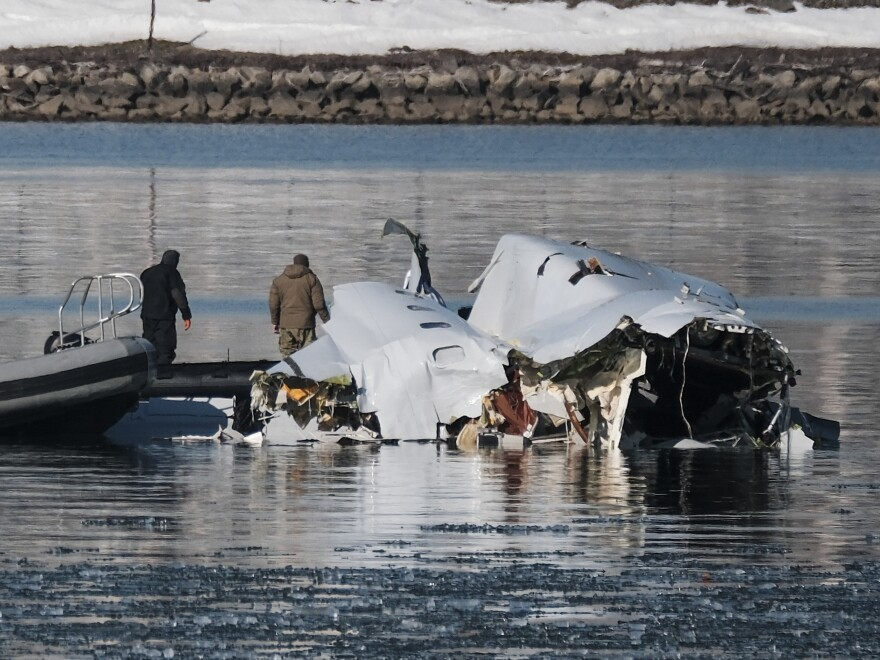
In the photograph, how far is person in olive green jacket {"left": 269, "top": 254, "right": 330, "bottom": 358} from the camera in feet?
65.5

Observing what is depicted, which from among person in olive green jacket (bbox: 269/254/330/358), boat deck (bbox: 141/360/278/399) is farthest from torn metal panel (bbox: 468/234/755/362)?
boat deck (bbox: 141/360/278/399)

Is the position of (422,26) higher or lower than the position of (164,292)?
higher

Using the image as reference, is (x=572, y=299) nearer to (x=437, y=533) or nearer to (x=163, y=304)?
(x=163, y=304)

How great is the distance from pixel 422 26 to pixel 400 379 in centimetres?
7867

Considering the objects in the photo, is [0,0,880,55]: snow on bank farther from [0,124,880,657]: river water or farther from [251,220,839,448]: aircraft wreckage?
[251,220,839,448]: aircraft wreckage

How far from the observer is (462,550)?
44.6 ft

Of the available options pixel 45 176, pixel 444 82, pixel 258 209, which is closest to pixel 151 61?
Result: pixel 444 82

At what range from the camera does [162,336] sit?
2070 cm

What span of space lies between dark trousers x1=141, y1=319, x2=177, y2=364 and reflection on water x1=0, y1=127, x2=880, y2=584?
2.61 metres

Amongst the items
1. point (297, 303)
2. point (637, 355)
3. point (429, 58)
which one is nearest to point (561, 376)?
point (637, 355)

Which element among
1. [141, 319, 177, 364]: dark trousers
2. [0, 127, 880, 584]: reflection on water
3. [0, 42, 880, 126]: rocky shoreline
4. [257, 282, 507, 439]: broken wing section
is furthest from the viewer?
[0, 42, 880, 126]: rocky shoreline

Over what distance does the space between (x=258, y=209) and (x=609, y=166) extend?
22131 millimetres

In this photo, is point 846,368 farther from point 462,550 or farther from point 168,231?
point 168,231

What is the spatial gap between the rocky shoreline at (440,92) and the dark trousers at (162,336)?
2571 inches
